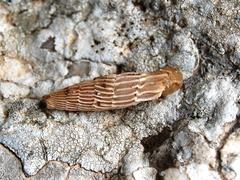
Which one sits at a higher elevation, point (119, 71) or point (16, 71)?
point (119, 71)

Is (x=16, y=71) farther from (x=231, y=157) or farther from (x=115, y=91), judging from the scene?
(x=231, y=157)

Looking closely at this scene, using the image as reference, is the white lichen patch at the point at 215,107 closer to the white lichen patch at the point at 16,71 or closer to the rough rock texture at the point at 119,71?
the rough rock texture at the point at 119,71

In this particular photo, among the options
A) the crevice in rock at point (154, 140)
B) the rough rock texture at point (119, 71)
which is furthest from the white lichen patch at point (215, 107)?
the crevice in rock at point (154, 140)

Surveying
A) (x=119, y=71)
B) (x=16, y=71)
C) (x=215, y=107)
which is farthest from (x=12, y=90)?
(x=215, y=107)

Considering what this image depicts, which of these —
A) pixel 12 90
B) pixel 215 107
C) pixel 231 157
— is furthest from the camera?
pixel 12 90

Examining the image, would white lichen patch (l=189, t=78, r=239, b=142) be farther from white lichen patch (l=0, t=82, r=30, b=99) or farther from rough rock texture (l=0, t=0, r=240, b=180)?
white lichen patch (l=0, t=82, r=30, b=99)

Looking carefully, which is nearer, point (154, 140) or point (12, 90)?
point (154, 140)

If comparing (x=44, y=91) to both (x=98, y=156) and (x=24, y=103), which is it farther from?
(x=98, y=156)
